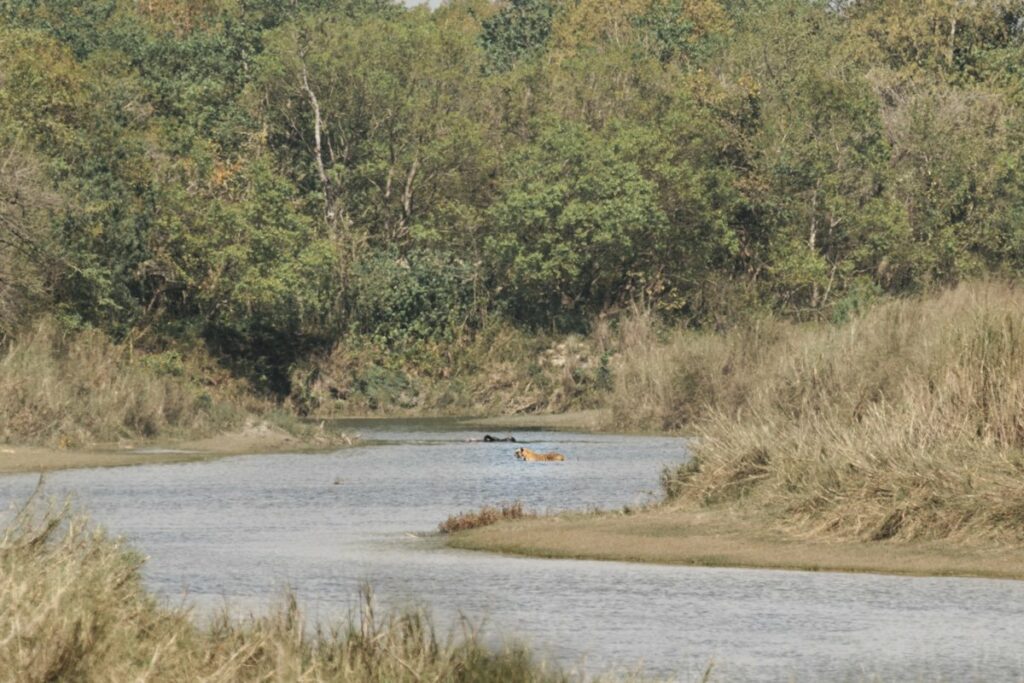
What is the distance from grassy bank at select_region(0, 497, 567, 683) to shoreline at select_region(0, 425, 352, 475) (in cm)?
3061

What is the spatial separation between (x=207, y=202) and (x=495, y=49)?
52.6 metres

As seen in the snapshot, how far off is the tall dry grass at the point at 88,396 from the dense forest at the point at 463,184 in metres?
4.34

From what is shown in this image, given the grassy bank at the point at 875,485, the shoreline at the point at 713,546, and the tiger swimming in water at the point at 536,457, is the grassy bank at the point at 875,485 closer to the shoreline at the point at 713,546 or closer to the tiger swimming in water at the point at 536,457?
the shoreline at the point at 713,546

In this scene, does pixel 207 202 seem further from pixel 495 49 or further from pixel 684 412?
pixel 495 49

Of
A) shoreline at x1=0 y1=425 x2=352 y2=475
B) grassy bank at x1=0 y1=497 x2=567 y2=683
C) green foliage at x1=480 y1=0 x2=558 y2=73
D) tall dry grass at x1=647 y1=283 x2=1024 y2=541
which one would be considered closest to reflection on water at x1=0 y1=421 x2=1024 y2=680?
shoreline at x1=0 y1=425 x2=352 y2=475

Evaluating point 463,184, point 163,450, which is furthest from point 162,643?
point 463,184

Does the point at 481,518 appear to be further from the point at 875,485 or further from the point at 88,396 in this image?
the point at 88,396

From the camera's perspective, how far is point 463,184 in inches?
3529

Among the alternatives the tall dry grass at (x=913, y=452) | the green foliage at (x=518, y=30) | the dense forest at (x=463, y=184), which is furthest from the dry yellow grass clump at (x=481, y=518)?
the green foliage at (x=518, y=30)

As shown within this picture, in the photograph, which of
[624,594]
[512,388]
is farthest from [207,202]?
[624,594]

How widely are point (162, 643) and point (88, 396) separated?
4252 cm

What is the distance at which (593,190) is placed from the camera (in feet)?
270

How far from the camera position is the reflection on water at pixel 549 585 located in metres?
24.0

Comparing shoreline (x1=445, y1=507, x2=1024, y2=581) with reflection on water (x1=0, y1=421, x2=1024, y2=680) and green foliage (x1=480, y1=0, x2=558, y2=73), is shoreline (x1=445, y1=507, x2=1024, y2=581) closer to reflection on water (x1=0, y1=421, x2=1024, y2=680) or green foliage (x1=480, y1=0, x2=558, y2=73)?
reflection on water (x1=0, y1=421, x2=1024, y2=680)
